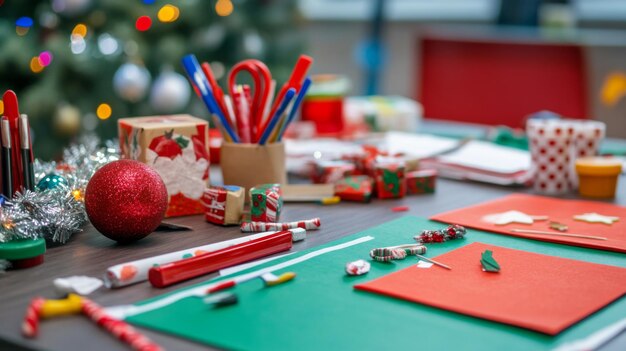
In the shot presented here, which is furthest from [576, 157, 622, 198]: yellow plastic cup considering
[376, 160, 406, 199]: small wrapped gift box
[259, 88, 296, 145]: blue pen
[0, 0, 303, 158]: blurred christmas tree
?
[0, 0, 303, 158]: blurred christmas tree

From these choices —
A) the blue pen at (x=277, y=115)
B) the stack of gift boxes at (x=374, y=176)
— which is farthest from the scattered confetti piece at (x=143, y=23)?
the blue pen at (x=277, y=115)

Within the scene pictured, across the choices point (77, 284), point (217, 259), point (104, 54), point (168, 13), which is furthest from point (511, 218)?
point (168, 13)

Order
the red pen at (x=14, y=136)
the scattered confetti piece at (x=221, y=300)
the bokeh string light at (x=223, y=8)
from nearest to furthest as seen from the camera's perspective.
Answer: the scattered confetti piece at (x=221, y=300) → the red pen at (x=14, y=136) → the bokeh string light at (x=223, y=8)

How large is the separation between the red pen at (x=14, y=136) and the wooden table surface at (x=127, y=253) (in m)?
0.11

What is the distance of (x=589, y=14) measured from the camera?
12.0 feet

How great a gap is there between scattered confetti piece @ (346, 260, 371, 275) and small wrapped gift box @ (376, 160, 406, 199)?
1.41ft

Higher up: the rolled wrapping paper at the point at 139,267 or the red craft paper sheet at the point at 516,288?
the rolled wrapping paper at the point at 139,267

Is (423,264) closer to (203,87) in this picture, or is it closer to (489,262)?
(489,262)

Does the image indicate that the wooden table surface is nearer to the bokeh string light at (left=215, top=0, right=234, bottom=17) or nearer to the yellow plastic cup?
the yellow plastic cup

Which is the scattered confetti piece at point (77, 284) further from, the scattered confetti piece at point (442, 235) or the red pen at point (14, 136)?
the scattered confetti piece at point (442, 235)

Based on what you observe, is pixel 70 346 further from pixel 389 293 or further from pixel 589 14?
pixel 589 14

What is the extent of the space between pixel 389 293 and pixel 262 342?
0.19 metres

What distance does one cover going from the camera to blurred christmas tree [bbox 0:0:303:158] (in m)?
2.56

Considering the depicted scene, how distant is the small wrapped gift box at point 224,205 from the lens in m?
1.16
